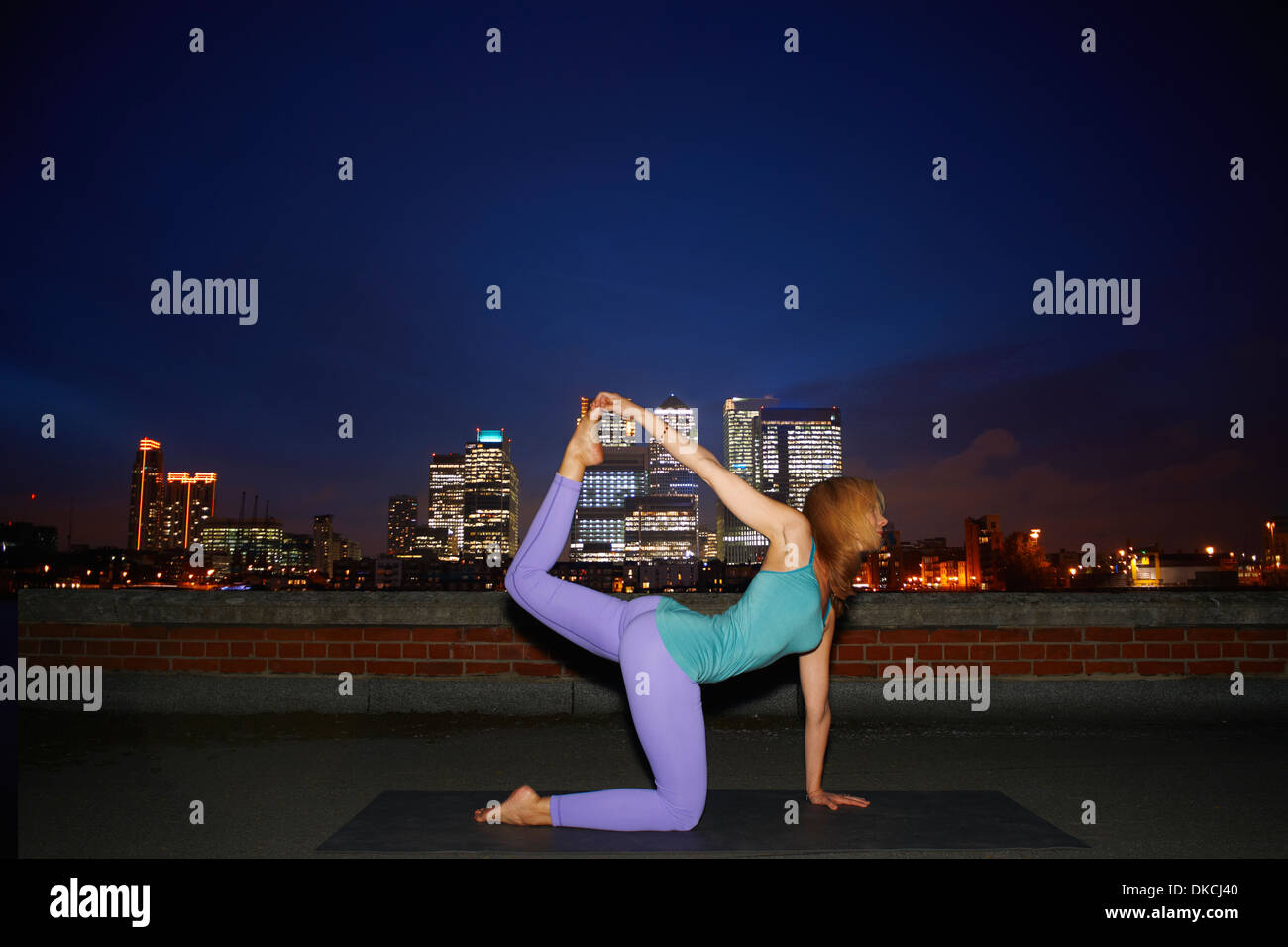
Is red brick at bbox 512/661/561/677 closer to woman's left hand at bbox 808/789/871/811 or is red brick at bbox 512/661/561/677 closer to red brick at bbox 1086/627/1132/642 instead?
woman's left hand at bbox 808/789/871/811

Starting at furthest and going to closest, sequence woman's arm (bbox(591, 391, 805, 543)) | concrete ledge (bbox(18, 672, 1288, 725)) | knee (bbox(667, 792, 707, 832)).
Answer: concrete ledge (bbox(18, 672, 1288, 725)), knee (bbox(667, 792, 707, 832)), woman's arm (bbox(591, 391, 805, 543))

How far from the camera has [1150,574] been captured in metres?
129

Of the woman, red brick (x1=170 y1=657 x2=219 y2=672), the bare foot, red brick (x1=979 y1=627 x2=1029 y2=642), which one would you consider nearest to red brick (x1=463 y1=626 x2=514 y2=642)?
red brick (x1=170 y1=657 x2=219 y2=672)

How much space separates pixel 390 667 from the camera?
6.28 meters

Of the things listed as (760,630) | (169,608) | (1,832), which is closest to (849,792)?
(760,630)

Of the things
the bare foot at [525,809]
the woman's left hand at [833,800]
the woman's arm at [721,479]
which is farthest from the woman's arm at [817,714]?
the bare foot at [525,809]

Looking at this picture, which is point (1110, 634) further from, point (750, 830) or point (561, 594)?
point (561, 594)

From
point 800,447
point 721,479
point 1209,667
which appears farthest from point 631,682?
point 800,447

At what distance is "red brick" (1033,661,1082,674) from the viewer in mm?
6113

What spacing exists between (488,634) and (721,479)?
3.73 m

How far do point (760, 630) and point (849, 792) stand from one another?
4.91 ft

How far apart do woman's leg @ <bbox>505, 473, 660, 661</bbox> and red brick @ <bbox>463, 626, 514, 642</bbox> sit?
2768 mm
